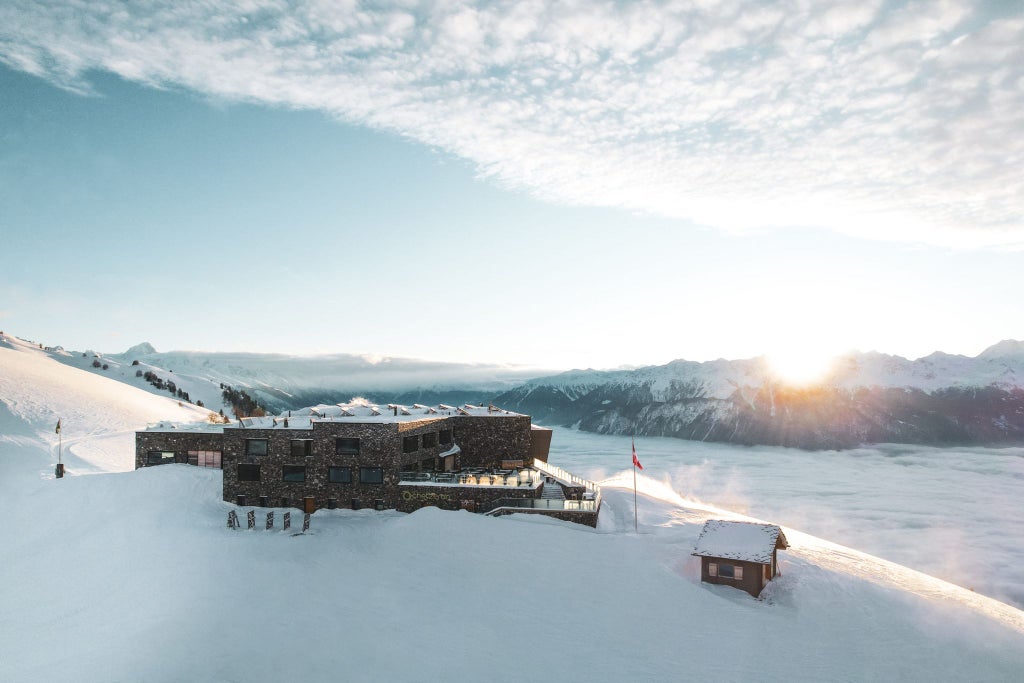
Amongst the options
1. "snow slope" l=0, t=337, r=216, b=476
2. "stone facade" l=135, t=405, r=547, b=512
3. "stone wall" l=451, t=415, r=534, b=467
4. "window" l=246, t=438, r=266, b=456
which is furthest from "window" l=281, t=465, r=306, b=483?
"snow slope" l=0, t=337, r=216, b=476

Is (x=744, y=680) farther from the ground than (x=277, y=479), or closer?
closer

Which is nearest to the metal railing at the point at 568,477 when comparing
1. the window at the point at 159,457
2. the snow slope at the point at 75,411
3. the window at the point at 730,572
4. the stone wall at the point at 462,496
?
→ the stone wall at the point at 462,496

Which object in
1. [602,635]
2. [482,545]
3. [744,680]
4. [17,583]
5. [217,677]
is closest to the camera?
[217,677]

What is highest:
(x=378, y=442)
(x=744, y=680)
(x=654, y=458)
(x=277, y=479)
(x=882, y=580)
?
(x=378, y=442)

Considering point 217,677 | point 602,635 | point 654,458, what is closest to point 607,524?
point 602,635

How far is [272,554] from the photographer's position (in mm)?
33094

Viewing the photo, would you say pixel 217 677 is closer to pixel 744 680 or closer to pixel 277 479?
pixel 744 680

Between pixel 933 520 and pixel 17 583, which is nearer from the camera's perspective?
pixel 17 583

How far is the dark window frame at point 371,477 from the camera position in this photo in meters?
43.6

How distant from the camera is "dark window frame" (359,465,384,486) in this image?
43.6 metres

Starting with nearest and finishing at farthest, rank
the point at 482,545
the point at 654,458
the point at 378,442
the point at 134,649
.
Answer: the point at 134,649 → the point at 482,545 → the point at 378,442 → the point at 654,458

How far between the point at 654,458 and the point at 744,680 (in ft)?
A: 483

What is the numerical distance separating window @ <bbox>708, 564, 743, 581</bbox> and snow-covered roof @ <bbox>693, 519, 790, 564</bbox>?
33.4 inches

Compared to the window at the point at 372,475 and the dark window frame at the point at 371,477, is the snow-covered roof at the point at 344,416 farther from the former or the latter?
the window at the point at 372,475
